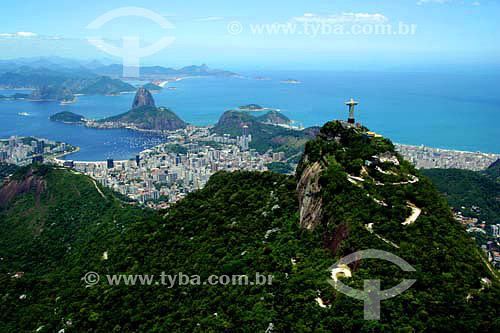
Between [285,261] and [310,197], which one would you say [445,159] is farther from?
[285,261]

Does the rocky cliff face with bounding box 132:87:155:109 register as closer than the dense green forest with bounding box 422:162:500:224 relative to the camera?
No

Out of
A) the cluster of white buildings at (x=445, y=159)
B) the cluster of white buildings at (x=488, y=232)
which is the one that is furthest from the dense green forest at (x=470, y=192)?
the cluster of white buildings at (x=445, y=159)

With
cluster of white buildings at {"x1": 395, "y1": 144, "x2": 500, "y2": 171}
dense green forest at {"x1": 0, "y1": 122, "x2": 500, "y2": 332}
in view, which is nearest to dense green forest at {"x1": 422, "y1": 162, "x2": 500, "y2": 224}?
cluster of white buildings at {"x1": 395, "y1": 144, "x2": 500, "y2": 171}

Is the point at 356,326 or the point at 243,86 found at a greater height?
the point at 243,86

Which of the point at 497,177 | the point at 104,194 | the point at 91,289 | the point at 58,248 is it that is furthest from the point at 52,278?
the point at 497,177

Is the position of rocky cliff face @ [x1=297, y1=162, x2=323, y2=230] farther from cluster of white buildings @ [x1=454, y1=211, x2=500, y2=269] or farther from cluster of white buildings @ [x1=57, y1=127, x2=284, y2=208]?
cluster of white buildings @ [x1=57, y1=127, x2=284, y2=208]

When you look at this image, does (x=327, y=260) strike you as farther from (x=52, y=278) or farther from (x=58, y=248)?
(x=58, y=248)
